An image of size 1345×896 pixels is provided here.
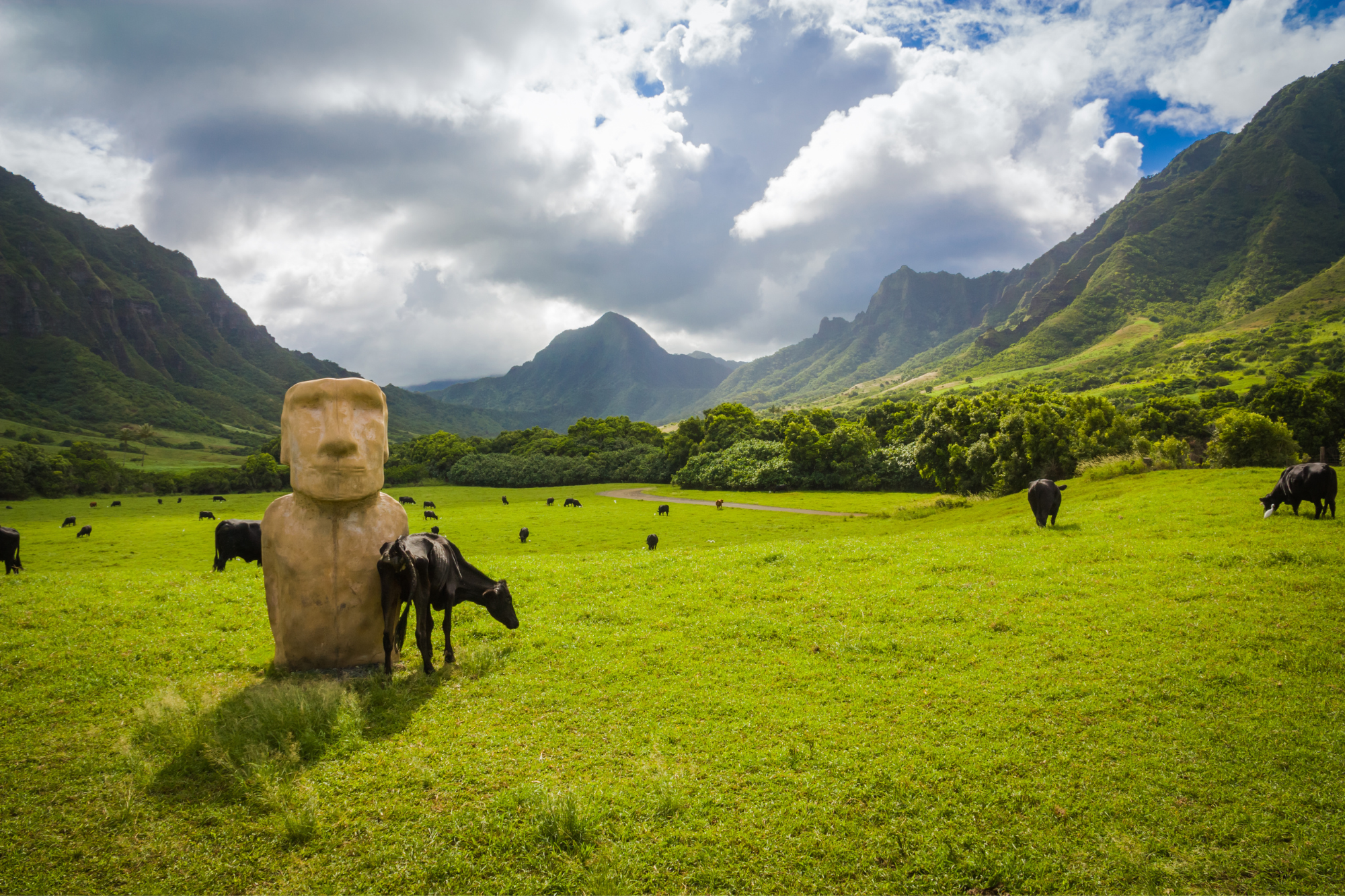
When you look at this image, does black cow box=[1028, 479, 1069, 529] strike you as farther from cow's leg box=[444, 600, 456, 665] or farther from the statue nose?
the statue nose

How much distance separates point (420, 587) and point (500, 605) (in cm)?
196

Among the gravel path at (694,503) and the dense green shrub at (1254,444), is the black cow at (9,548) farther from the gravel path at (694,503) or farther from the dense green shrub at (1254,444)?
the dense green shrub at (1254,444)

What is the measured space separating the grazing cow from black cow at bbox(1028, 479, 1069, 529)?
5002 millimetres

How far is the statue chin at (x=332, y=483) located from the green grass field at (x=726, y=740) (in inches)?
112

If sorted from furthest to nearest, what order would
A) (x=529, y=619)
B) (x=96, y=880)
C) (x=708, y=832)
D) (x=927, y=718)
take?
1. (x=529, y=619)
2. (x=927, y=718)
3. (x=708, y=832)
4. (x=96, y=880)

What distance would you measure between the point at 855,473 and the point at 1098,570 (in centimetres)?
5752

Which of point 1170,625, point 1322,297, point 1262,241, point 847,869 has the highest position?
point 1262,241

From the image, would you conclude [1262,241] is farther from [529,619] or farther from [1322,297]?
[529,619]

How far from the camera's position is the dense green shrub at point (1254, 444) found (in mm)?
30203

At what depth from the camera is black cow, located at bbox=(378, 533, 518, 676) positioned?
27.7 feet

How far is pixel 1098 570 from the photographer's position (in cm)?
1270

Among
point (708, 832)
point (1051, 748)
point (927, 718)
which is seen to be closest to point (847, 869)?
point (708, 832)

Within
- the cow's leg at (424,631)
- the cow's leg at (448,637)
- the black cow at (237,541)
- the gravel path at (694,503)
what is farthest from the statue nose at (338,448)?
the gravel path at (694,503)

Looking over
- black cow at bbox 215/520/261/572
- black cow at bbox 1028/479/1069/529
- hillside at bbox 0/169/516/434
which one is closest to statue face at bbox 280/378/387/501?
black cow at bbox 215/520/261/572
